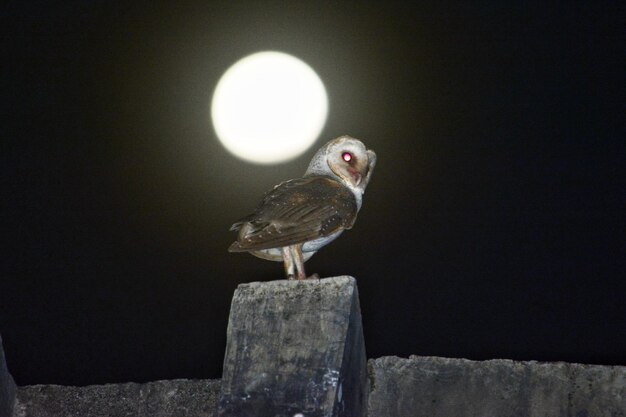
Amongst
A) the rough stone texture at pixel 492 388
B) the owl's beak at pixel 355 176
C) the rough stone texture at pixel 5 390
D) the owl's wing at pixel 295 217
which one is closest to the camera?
the owl's wing at pixel 295 217

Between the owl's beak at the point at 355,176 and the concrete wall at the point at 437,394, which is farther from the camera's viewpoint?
the owl's beak at the point at 355,176

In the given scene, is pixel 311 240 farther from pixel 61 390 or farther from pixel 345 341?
pixel 61 390

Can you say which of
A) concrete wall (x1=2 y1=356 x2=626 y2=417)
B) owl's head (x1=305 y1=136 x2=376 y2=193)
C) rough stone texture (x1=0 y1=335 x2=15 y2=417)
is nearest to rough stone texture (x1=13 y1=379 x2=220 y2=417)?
concrete wall (x1=2 y1=356 x2=626 y2=417)

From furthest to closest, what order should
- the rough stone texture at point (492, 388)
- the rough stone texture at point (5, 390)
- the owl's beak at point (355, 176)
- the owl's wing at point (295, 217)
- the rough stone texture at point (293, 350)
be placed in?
the rough stone texture at point (5, 390), the owl's beak at point (355, 176), the rough stone texture at point (492, 388), the owl's wing at point (295, 217), the rough stone texture at point (293, 350)

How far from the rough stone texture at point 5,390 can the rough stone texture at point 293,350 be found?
256cm

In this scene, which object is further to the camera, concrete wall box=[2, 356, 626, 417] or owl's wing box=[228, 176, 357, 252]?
concrete wall box=[2, 356, 626, 417]

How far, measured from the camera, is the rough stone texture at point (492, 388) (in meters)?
7.41

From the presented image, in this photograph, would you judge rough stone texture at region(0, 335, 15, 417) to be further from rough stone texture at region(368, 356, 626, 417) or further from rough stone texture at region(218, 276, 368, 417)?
rough stone texture at region(368, 356, 626, 417)

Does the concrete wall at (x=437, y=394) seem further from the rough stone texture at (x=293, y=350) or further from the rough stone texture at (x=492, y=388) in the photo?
the rough stone texture at (x=293, y=350)

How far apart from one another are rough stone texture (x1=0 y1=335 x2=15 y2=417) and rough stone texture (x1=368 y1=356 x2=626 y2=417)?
335 centimetres

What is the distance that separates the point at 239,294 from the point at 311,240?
0.79 m

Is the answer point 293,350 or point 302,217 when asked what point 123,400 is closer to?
point 293,350

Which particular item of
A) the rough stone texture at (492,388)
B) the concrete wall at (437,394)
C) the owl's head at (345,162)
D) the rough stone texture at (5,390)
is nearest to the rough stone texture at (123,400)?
the concrete wall at (437,394)

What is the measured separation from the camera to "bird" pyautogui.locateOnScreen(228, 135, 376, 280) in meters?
7.27
